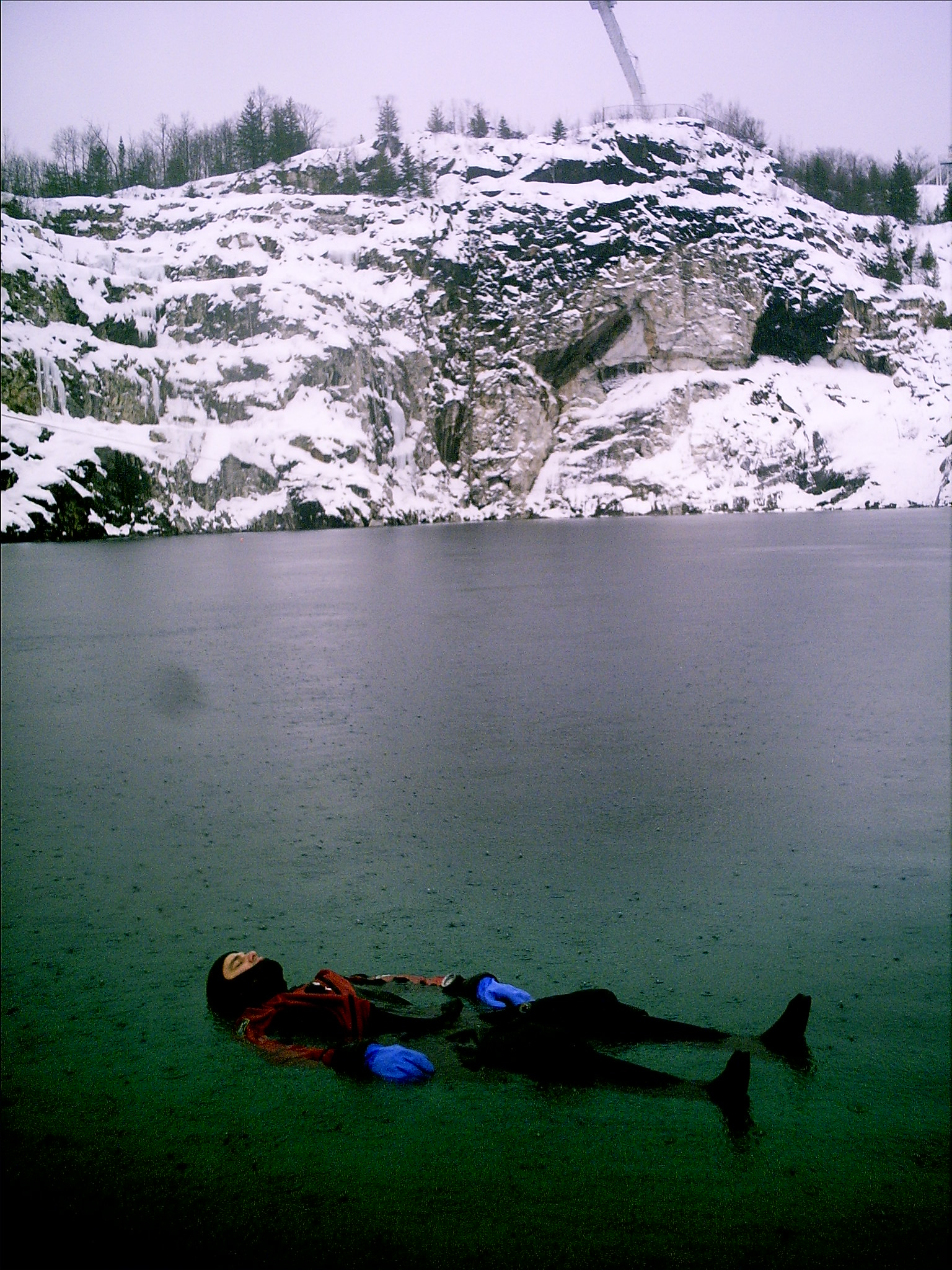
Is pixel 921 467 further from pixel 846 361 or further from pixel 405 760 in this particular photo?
pixel 405 760

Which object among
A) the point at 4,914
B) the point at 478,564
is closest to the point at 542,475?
the point at 478,564

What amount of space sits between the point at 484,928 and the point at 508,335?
7347cm

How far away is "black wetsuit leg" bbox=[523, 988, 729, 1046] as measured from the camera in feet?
13.8

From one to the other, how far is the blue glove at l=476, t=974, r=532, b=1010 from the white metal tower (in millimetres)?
111037

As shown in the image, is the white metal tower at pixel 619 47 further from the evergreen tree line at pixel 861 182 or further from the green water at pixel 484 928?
the green water at pixel 484 928

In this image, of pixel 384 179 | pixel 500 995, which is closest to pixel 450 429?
pixel 384 179

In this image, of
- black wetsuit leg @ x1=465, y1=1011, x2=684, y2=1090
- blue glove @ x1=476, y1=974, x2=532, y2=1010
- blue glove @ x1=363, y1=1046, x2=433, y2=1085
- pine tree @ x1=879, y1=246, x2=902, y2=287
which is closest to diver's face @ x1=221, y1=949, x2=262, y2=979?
blue glove @ x1=363, y1=1046, x2=433, y2=1085

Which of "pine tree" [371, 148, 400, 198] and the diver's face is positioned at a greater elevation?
"pine tree" [371, 148, 400, 198]

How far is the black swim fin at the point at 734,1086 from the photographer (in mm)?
3748

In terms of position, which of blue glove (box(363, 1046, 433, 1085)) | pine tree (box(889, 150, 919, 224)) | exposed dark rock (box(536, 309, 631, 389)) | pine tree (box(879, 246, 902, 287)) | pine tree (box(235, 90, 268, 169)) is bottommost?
blue glove (box(363, 1046, 433, 1085))

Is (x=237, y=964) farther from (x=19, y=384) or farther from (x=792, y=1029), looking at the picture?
(x=19, y=384)

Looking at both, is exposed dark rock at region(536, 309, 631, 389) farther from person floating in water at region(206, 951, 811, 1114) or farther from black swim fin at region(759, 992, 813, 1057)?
black swim fin at region(759, 992, 813, 1057)

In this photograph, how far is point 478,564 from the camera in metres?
31.6

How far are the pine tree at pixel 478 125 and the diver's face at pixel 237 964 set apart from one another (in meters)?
99.1
